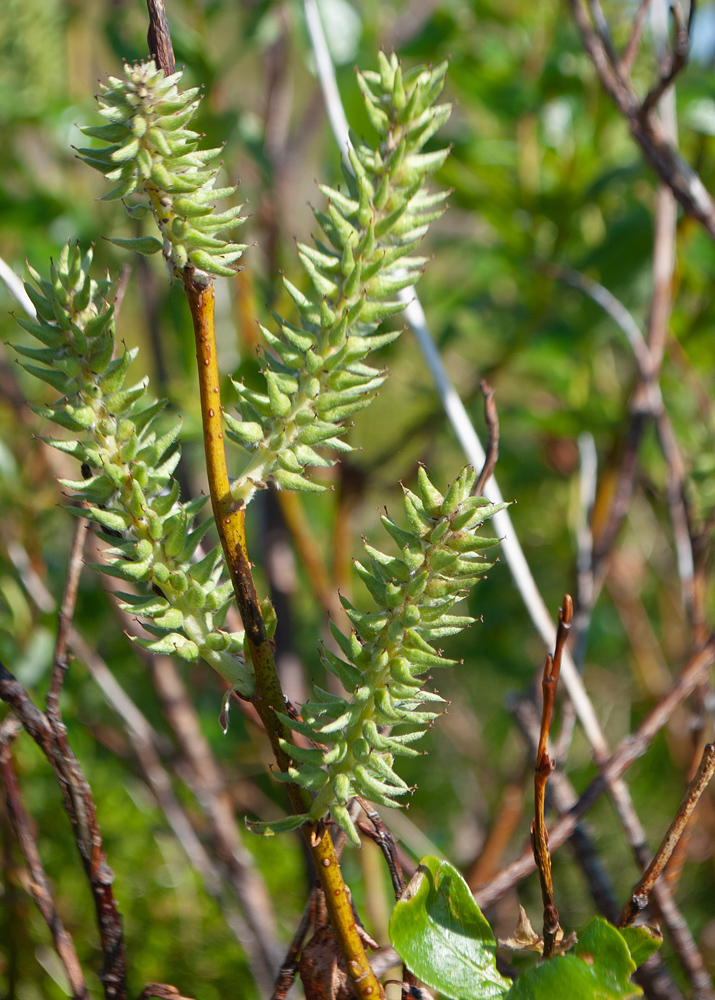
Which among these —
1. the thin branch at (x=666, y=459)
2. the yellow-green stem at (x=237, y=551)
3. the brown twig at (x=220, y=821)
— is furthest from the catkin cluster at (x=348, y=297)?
the brown twig at (x=220, y=821)

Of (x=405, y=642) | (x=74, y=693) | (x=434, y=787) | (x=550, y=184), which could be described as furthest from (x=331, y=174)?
(x=434, y=787)

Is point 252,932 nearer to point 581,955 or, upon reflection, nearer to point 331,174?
point 581,955

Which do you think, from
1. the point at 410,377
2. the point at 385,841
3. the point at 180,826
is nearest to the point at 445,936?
the point at 385,841

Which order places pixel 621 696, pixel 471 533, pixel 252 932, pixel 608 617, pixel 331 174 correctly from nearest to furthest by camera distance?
pixel 471 533 < pixel 252 932 < pixel 331 174 < pixel 608 617 < pixel 621 696

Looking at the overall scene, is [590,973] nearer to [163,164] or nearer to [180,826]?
[163,164]

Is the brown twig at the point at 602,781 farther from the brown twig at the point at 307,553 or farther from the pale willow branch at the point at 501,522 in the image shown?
the brown twig at the point at 307,553

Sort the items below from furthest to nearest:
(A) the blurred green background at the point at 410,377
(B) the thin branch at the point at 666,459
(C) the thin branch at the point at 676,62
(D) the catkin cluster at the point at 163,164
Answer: (A) the blurred green background at the point at 410,377 < (B) the thin branch at the point at 666,459 < (C) the thin branch at the point at 676,62 < (D) the catkin cluster at the point at 163,164
